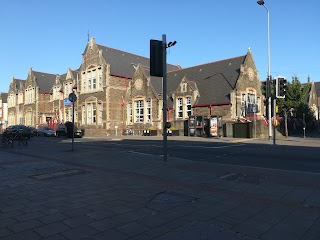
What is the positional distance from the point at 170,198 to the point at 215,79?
3185cm

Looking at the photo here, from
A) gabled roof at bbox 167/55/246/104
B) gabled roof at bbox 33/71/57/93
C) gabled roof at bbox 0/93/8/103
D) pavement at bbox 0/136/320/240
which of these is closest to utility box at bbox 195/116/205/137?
gabled roof at bbox 167/55/246/104

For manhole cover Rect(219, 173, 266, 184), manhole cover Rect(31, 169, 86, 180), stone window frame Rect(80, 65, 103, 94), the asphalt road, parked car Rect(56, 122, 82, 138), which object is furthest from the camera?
stone window frame Rect(80, 65, 103, 94)

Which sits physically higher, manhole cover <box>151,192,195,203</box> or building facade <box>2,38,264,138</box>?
building facade <box>2,38,264,138</box>

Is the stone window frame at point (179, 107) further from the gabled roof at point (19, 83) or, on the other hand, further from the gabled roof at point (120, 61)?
the gabled roof at point (19, 83)

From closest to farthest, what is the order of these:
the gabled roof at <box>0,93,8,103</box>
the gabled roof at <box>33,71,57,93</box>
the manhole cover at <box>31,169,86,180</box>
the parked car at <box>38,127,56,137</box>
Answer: the manhole cover at <box>31,169,86,180</box>, the parked car at <box>38,127,56,137</box>, the gabled roof at <box>33,71,57,93</box>, the gabled roof at <box>0,93,8,103</box>

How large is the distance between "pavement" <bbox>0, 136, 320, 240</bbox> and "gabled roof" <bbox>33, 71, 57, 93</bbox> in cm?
5827

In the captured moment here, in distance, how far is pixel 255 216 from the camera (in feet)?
16.0

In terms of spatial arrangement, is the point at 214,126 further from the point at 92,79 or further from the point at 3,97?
the point at 3,97

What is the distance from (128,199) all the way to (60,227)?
1.79 meters

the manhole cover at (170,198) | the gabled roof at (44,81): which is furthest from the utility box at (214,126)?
the gabled roof at (44,81)

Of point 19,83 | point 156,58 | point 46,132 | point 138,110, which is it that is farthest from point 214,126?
point 19,83

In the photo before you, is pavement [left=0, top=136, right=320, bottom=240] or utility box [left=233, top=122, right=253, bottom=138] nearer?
pavement [left=0, top=136, right=320, bottom=240]

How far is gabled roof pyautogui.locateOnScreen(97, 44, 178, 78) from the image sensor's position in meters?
43.3

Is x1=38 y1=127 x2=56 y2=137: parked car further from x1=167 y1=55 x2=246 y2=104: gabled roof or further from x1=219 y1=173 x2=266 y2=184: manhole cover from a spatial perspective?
x1=219 y1=173 x2=266 y2=184: manhole cover
